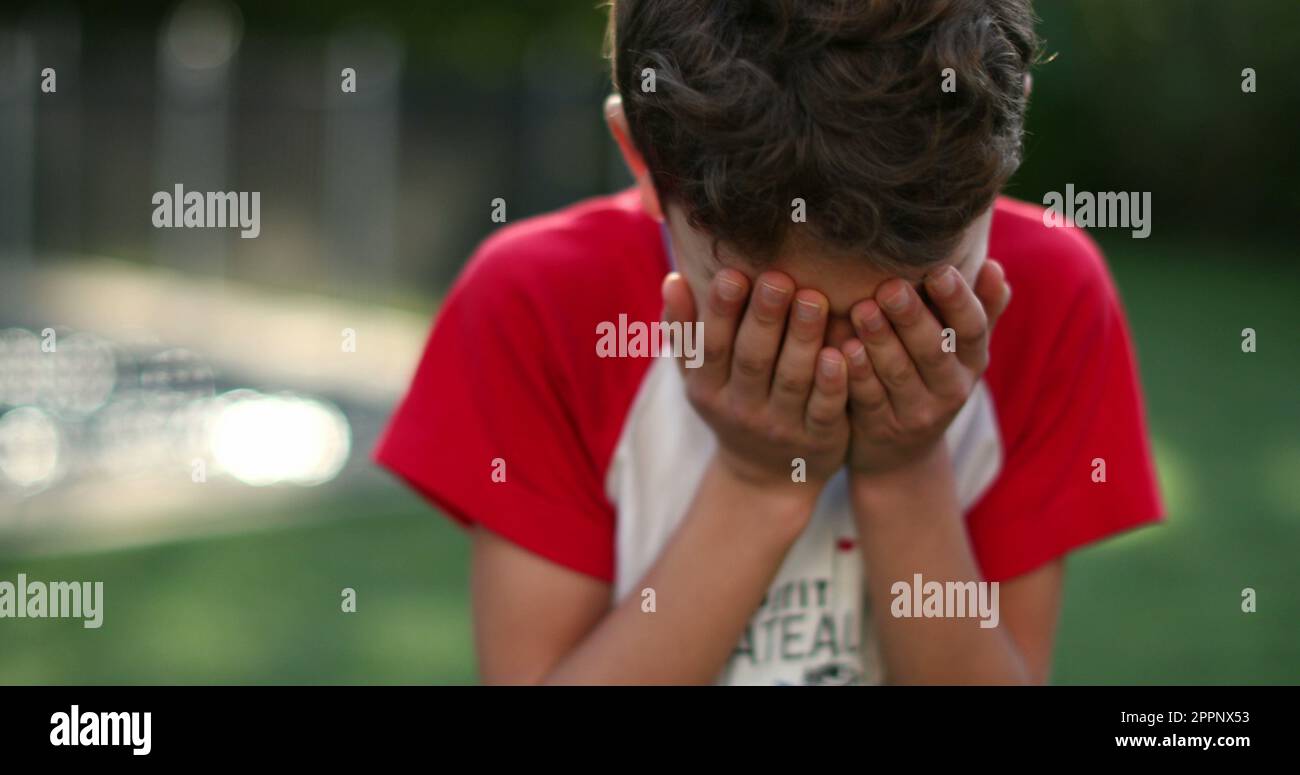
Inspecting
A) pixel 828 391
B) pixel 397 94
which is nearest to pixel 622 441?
pixel 828 391

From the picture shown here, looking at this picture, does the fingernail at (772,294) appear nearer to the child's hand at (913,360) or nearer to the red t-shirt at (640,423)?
the child's hand at (913,360)

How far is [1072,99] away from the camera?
1336 cm

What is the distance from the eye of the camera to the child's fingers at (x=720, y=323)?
1350mm

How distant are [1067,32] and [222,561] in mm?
10944

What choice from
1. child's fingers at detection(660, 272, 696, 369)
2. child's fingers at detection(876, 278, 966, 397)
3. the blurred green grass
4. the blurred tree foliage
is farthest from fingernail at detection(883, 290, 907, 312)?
the blurred tree foliage

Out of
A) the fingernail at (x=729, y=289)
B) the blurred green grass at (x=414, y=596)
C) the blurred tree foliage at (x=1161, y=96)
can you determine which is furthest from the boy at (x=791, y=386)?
the blurred tree foliage at (x=1161, y=96)

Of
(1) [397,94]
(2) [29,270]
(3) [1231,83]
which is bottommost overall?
(2) [29,270]

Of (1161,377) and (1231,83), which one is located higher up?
(1231,83)

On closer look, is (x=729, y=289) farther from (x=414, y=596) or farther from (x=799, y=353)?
(x=414, y=596)

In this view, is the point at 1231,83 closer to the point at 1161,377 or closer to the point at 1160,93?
the point at 1160,93

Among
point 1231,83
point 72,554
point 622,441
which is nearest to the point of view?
point 622,441

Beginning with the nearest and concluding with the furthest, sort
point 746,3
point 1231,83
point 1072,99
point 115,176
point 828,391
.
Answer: point 746,3
point 828,391
point 115,176
point 1231,83
point 1072,99

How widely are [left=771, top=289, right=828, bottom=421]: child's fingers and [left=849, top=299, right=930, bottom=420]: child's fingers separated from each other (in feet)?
0.13

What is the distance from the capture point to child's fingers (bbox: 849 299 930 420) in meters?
1.33
